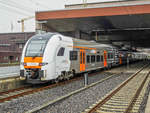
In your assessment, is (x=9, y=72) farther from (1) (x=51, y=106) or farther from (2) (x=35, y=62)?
(1) (x=51, y=106)

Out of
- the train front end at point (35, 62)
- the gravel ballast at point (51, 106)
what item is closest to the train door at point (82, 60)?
the train front end at point (35, 62)

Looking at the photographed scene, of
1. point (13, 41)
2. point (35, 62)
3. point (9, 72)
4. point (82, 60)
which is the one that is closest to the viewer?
point (35, 62)

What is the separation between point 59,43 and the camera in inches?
495

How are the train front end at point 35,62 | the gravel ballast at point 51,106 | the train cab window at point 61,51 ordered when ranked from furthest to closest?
the train cab window at point 61,51 → the train front end at point 35,62 → the gravel ballast at point 51,106

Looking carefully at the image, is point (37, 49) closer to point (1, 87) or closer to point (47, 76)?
point (47, 76)

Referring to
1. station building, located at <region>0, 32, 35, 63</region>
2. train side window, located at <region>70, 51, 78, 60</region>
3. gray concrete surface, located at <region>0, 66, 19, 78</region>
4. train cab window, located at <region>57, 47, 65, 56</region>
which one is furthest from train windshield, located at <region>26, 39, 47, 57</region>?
station building, located at <region>0, 32, 35, 63</region>

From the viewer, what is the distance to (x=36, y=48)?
11867 millimetres

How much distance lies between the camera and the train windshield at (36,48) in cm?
1158

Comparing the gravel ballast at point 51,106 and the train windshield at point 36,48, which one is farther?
the train windshield at point 36,48

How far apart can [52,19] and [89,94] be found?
1962 cm

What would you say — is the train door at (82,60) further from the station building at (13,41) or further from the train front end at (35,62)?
the station building at (13,41)

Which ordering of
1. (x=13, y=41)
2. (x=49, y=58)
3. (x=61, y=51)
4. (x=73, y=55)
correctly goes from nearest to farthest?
(x=49, y=58), (x=61, y=51), (x=73, y=55), (x=13, y=41)

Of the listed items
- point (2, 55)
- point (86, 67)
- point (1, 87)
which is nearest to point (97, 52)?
point (86, 67)

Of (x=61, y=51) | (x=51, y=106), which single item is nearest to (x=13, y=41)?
(x=61, y=51)
